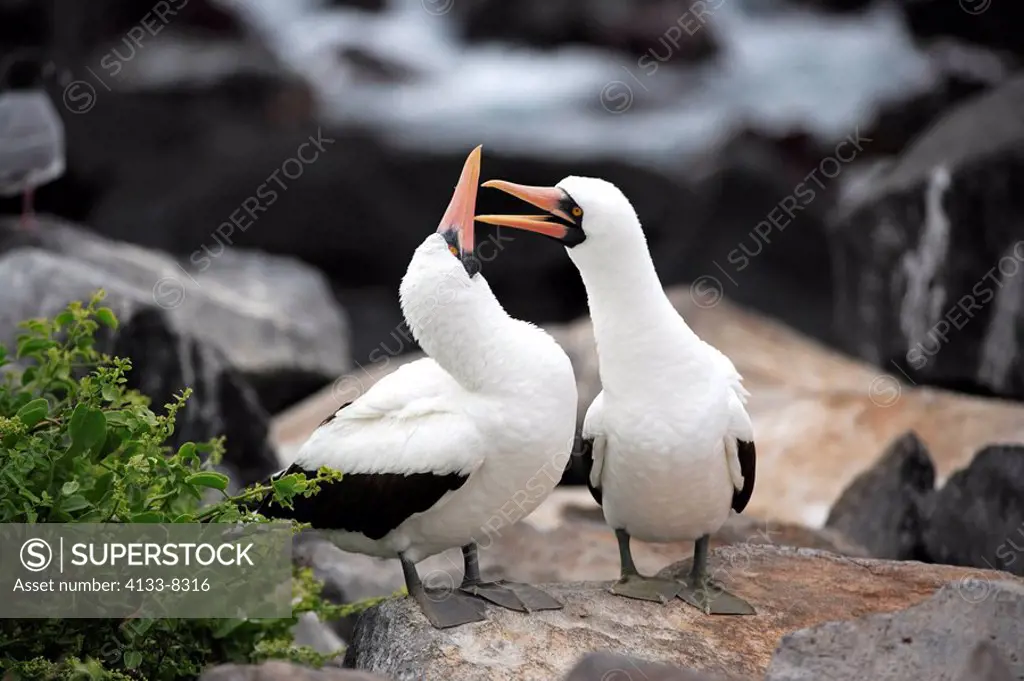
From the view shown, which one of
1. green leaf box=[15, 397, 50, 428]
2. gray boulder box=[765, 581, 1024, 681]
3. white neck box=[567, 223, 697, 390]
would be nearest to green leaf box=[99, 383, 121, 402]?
green leaf box=[15, 397, 50, 428]

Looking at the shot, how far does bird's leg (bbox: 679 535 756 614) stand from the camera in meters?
5.70

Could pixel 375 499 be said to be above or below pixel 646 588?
Answer: above

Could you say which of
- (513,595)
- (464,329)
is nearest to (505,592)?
(513,595)

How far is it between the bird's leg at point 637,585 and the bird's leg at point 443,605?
68cm

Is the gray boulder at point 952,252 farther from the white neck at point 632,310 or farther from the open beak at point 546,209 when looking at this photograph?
the open beak at point 546,209

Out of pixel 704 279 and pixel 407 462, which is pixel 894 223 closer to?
pixel 704 279

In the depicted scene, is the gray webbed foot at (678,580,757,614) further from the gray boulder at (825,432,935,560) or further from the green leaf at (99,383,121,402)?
the green leaf at (99,383,121,402)

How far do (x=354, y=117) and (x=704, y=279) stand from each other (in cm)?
621

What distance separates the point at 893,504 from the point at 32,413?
5.10m

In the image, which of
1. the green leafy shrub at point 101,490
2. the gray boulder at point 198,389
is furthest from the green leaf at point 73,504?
the gray boulder at point 198,389

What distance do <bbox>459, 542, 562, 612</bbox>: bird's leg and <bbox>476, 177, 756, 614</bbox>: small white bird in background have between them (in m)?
0.43

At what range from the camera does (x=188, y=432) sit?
834cm

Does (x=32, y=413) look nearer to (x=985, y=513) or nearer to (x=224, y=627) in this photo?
(x=224, y=627)

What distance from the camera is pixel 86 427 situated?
5211 millimetres
